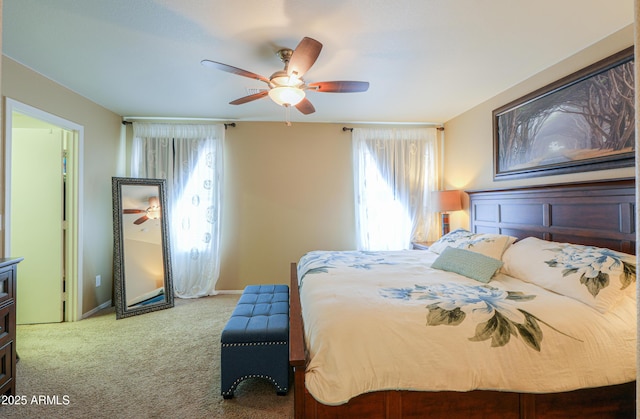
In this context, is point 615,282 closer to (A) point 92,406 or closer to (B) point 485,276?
(B) point 485,276

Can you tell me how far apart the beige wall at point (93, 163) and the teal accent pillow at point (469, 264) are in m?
3.77

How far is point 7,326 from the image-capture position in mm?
2076

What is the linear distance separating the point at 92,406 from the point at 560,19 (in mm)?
4141

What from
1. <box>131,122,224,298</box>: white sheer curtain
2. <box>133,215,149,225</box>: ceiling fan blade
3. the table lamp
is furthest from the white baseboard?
the table lamp

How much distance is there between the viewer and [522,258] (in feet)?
7.70

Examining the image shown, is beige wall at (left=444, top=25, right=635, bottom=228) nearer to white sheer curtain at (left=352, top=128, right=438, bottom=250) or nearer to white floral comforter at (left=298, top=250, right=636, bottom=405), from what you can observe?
white sheer curtain at (left=352, top=128, right=438, bottom=250)

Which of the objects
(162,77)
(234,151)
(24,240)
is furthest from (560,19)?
(24,240)

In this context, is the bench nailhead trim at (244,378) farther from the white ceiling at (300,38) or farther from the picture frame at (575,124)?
the picture frame at (575,124)

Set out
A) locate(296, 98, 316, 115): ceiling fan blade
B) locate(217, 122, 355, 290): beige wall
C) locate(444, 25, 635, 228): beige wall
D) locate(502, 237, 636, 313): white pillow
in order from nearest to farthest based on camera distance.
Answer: locate(502, 237, 636, 313): white pillow, locate(444, 25, 635, 228): beige wall, locate(296, 98, 316, 115): ceiling fan blade, locate(217, 122, 355, 290): beige wall

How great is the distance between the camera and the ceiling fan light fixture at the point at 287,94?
2.38 m

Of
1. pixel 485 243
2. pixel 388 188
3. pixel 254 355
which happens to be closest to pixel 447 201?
pixel 388 188

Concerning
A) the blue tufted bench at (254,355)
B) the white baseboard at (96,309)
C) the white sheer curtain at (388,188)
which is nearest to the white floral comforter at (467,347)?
the blue tufted bench at (254,355)

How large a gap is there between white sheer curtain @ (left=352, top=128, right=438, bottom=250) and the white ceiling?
1025mm

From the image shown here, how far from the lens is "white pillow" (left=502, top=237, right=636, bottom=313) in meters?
1.74
